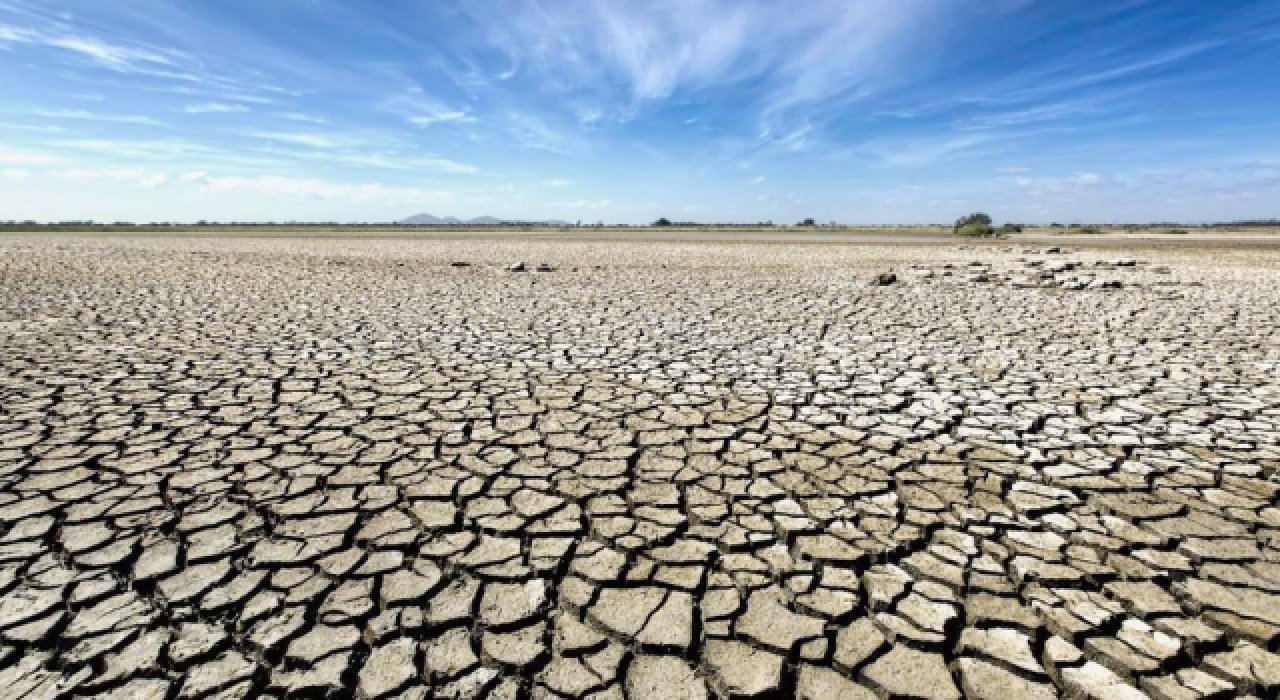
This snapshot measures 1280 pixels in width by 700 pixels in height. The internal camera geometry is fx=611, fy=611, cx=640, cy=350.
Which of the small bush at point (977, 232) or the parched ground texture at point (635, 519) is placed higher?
the parched ground texture at point (635, 519)

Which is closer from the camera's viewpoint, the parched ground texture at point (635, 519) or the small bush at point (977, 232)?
the parched ground texture at point (635, 519)

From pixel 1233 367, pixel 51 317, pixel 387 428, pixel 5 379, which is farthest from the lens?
pixel 51 317

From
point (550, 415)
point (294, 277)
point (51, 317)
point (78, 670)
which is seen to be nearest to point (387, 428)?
point (550, 415)

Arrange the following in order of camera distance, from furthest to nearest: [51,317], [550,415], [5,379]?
[51,317] → [5,379] → [550,415]

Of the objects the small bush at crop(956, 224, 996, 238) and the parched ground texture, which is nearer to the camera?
the parched ground texture

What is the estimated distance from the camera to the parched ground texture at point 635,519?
67.9 inches

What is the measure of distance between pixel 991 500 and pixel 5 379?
6.42m

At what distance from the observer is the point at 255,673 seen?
166cm

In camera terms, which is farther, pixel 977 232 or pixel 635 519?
pixel 977 232

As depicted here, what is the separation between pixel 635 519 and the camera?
2549 millimetres

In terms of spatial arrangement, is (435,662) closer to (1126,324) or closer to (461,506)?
(461,506)

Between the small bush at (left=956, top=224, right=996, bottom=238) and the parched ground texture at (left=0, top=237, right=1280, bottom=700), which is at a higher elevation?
the parched ground texture at (left=0, top=237, right=1280, bottom=700)

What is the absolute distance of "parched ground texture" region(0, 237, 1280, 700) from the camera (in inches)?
67.9

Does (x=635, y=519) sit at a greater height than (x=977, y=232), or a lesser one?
greater
